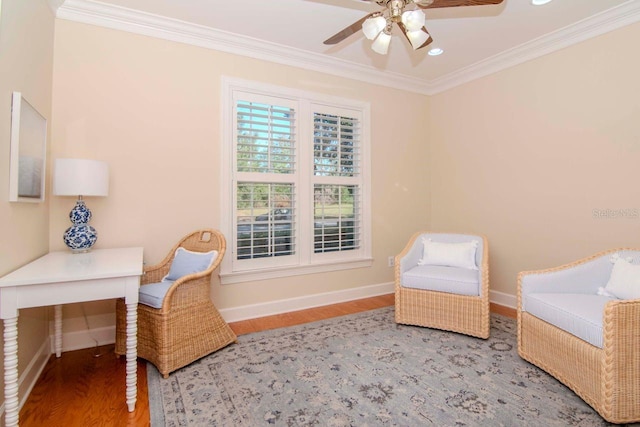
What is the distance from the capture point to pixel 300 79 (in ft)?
11.5

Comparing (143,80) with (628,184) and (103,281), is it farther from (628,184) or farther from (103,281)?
(628,184)

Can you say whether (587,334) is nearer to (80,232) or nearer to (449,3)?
(449,3)

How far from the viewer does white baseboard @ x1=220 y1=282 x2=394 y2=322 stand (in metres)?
3.19

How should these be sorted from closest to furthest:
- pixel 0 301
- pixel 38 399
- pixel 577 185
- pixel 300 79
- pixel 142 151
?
Answer: pixel 0 301 < pixel 38 399 < pixel 142 151 < pixel 577 185 < pixel 300 79

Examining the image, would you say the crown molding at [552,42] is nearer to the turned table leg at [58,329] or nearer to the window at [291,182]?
the window at [291,182]

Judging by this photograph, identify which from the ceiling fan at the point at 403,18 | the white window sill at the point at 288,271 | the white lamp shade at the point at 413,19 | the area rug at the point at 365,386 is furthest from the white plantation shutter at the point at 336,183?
the white lamp shade at the point at 413,19

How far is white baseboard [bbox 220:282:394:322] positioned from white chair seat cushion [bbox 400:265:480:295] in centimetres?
93

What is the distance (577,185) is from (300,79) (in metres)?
2.88

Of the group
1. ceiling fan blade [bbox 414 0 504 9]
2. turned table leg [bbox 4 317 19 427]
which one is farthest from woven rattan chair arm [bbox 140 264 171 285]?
ceiling fan blade [bbox 414 0 504 9]

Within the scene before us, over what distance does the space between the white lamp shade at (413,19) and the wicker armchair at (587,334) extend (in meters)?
1.84

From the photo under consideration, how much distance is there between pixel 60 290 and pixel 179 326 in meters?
0.78

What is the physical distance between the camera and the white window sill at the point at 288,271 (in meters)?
3.16

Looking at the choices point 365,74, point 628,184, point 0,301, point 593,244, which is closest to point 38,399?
point 0,301

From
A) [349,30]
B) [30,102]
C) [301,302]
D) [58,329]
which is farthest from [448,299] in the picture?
[30,102]
